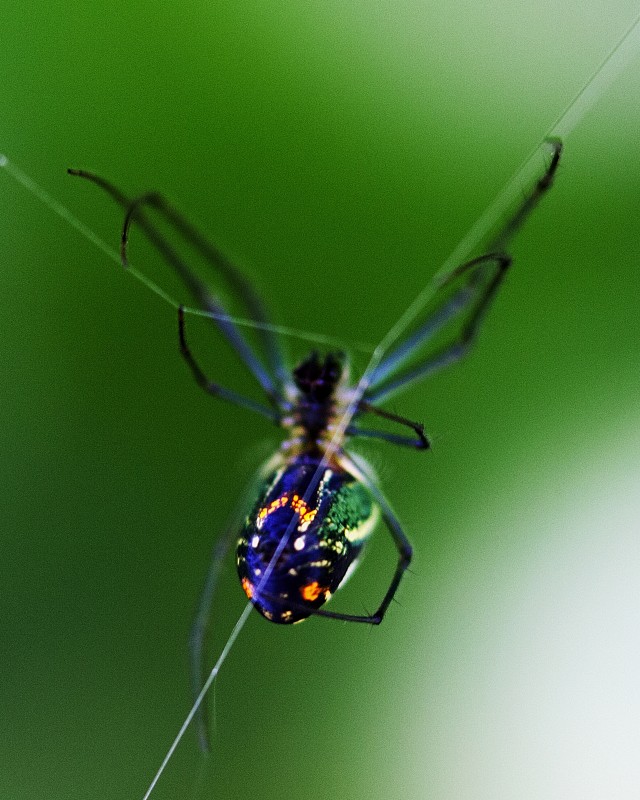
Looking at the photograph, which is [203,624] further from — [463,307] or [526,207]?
[526,207]

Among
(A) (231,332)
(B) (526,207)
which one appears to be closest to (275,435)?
(A) (231,332)

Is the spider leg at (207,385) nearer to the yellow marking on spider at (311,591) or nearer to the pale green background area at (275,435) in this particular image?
the yellow marking on spider at (311,591)

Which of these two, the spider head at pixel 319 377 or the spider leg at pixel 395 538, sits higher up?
the spider head at pixel 319 377

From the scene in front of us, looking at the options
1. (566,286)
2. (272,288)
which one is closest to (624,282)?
(566,286)

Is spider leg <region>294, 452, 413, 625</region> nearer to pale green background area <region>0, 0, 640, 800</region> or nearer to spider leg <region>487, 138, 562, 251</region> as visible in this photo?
spider leg <region>487, 138, 562, 251</region>

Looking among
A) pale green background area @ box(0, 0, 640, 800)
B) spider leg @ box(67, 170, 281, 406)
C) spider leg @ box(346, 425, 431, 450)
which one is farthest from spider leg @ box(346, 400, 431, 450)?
pale green background area @ box(0, 0, 640, 800)

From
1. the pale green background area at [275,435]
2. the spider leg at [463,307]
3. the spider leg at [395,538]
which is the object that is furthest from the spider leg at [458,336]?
the pale green background area at [275,435]

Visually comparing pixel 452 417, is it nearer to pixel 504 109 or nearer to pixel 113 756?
pixel 504 109
